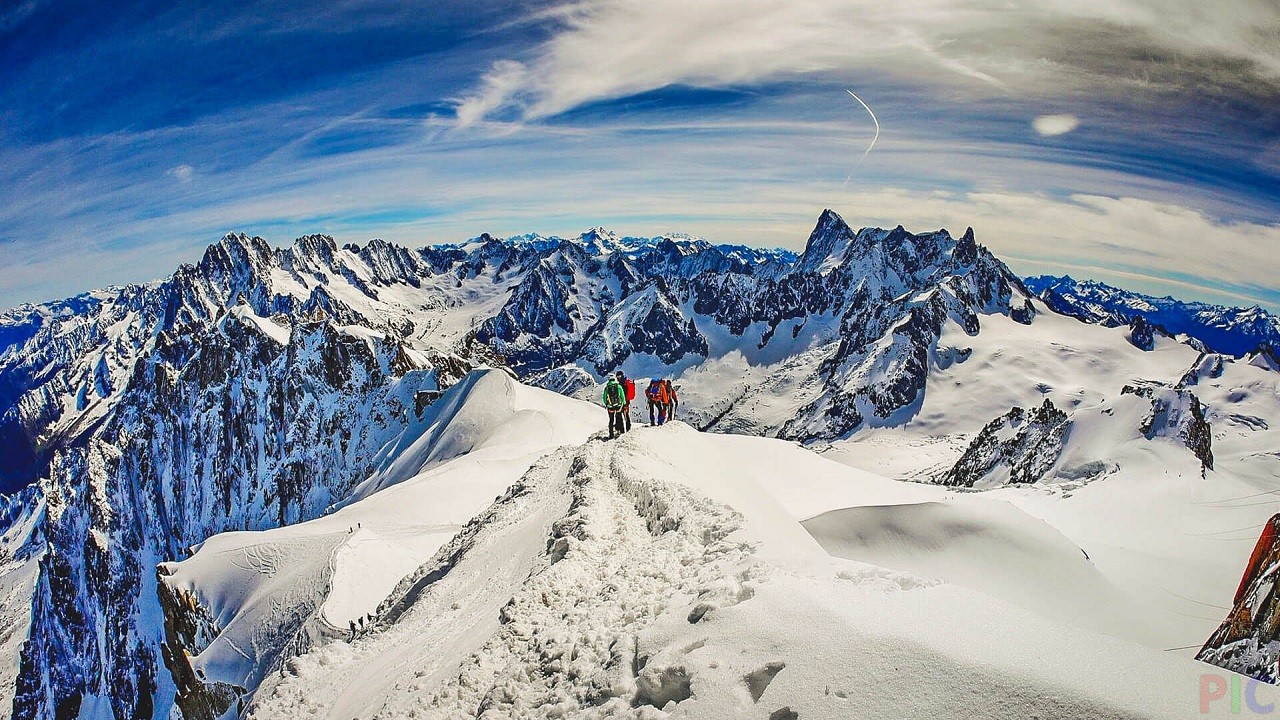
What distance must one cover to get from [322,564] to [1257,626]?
1091 inches

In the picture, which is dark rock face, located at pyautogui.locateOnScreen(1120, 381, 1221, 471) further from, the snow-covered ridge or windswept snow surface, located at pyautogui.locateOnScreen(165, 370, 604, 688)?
windswept snow surface, located at pyautogui.locateOnScreen(165, 370, 604, 688)

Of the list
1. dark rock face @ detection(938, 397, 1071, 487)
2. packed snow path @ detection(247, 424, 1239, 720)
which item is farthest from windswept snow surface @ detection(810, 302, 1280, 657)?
packed snow path @ detection(247, 424, 1239, 720)

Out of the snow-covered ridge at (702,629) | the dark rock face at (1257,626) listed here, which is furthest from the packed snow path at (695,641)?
the dark rock face at (1257,626)

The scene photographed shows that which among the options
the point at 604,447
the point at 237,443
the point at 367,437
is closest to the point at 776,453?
the point at 604,447

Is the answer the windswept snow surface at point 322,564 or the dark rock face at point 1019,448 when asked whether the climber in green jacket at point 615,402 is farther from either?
the dark rock face at point 1019,448

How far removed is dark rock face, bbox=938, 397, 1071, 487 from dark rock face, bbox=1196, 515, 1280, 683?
5073 centimetres

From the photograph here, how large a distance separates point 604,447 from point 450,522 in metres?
13.7

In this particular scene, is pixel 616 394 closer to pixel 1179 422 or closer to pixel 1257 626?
pixel 1257 626

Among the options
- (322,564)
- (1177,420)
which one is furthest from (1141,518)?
(1177,420)

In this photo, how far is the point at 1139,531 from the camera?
22.8 meters

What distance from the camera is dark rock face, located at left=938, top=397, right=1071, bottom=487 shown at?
179ft

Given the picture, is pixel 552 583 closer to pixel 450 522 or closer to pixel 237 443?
pixel 450 522

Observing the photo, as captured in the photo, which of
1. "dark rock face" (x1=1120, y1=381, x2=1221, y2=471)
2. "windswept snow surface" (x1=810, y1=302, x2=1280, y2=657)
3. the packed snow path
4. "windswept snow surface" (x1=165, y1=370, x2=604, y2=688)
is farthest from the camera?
"dark rock face" (x1=1120, y1=381, x2=1221, y2=471)

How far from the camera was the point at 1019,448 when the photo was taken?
62844 millimetres
